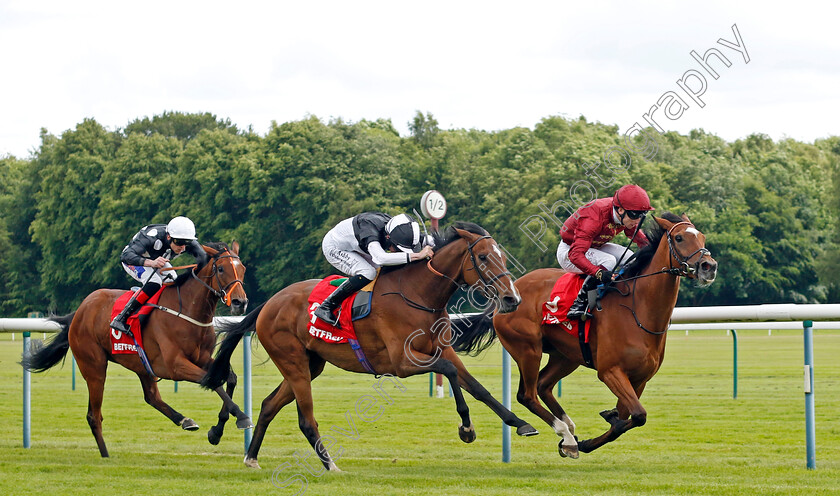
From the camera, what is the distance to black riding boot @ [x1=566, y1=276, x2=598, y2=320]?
687cm

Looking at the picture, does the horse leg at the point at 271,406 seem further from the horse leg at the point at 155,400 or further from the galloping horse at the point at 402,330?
the horse leg at the point at 155,400

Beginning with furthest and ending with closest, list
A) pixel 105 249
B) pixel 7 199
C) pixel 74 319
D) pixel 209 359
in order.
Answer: pixel 7 199 → pixel 105 249 → pixel 74 319 → pixel 209 359

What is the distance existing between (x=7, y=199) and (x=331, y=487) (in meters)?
51.9

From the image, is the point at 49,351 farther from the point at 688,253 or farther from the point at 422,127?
the point at 422,127

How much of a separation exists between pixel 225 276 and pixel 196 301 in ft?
1.09

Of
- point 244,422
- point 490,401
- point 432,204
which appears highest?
point 432,204

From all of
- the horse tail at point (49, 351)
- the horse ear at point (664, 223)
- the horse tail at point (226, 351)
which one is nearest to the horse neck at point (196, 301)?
the horse tail at point (226, 351)

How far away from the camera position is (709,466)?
7180 millimetres

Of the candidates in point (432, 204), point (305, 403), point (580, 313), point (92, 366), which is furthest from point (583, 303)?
point (432, 204)

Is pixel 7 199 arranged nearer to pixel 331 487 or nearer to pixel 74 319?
pixel 74 319

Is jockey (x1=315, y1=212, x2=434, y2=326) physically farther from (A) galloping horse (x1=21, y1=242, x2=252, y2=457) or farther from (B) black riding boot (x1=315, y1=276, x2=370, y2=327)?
(A) galloping horse (x1=21, y1=242, x2=252, y2=457)

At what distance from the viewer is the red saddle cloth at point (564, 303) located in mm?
7016

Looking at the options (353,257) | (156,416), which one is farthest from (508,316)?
(156,416)

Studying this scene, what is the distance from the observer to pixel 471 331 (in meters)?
7.67
